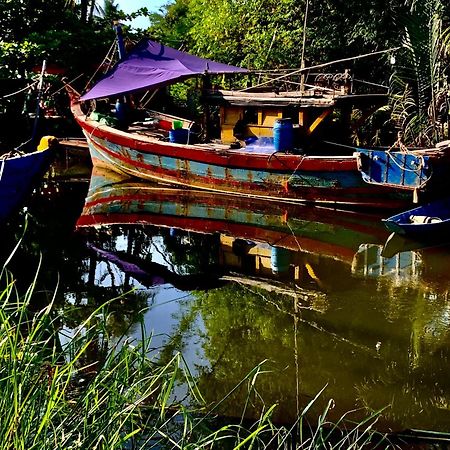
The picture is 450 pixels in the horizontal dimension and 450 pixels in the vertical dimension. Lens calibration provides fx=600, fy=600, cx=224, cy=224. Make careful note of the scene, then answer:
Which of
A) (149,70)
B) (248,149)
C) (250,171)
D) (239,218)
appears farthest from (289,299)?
(149,70)

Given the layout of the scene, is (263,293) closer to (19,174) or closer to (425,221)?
(425,221)

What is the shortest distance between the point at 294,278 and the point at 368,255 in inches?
56.1

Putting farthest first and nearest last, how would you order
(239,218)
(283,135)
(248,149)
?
(248,149)
(283,135)
(239,218)

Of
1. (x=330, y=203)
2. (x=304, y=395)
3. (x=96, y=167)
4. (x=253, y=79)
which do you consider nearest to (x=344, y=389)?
(x=304, y=395)

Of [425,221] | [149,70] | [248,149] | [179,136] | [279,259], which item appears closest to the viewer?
[279,259]

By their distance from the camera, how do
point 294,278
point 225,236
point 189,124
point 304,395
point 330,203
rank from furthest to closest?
point 189,124 → point 330,203 → point 225,236 → point 294,278 → point 304,395

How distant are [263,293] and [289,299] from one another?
354 mm

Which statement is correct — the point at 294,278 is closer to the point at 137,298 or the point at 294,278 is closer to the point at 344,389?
the point at 137,298

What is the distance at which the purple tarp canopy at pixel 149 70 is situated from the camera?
11.9 meters

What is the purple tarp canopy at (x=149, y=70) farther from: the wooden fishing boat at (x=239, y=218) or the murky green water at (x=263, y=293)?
the murky green water at (x=263, y=293)

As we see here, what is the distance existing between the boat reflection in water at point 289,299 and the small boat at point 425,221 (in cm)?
29

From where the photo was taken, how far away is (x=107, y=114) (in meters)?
14.5

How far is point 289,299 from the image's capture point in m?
6.85

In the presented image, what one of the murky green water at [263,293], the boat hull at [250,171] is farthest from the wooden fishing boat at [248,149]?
the murky green water at [263,293]
